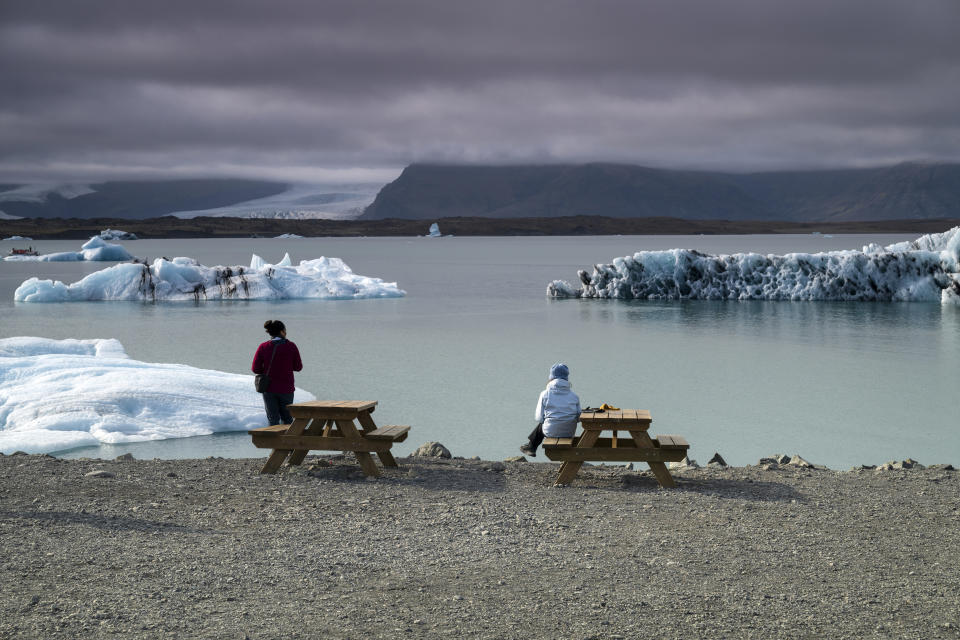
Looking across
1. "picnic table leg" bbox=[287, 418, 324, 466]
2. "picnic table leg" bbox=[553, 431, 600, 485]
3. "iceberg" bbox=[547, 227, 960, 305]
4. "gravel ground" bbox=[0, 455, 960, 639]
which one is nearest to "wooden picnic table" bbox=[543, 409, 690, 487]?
"picnic table leg" bbox=[553, 431, 600, 485]

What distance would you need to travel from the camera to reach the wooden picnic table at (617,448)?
7562 mm

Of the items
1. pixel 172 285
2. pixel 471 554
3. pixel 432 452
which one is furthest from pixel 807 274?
pixel 471 554

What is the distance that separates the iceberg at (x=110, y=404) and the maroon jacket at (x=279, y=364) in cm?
348

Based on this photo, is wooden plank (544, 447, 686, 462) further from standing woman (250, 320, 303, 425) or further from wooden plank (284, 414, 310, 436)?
standing woman (250, 320, 303, 425)

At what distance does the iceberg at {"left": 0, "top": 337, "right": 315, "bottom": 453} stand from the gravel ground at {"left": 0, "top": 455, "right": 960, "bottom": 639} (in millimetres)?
3082

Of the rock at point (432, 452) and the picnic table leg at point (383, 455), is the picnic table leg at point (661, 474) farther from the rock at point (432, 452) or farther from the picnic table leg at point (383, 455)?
the rock at point (432, 452)

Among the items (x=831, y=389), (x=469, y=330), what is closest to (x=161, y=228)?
(x=469, y=330)

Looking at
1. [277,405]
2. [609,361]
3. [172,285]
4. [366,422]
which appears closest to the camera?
[366,422]

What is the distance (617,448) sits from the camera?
760 centimetres

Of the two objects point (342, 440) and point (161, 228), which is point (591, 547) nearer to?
point (342, 440)

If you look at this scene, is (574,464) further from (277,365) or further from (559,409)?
(277,365)

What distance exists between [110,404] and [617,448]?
24.9 feet

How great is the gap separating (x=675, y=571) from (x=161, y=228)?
196592 mm

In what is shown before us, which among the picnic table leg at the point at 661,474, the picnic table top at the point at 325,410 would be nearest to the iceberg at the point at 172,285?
the picnic table top at the point at 325,410
